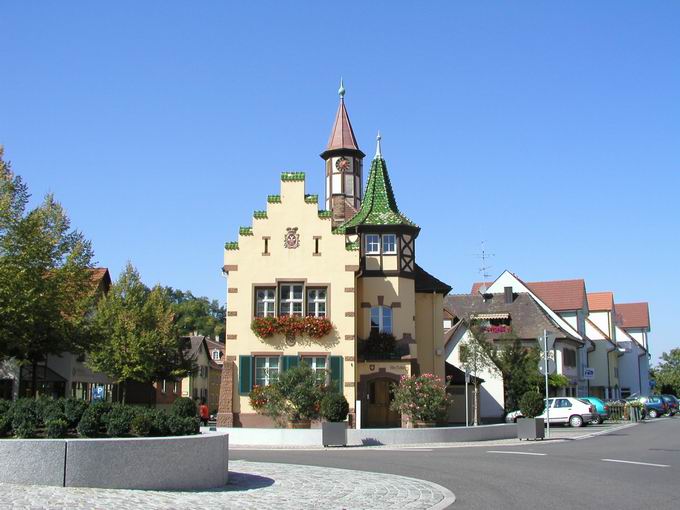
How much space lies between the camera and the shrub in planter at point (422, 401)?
3162 cm

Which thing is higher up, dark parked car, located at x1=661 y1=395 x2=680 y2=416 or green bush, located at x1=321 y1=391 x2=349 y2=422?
green bush, located at x1=321 y1=391 x2=349 y2=422

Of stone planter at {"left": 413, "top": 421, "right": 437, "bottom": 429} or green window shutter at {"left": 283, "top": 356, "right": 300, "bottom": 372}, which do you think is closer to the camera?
stone planter at {"left": 413, "top": 421, "right": 437, "bottom": 429}

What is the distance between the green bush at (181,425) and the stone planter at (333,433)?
1230cm

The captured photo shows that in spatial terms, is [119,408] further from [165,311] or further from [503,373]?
[165,311]

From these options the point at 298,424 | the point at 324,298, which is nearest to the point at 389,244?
the point at 324,298

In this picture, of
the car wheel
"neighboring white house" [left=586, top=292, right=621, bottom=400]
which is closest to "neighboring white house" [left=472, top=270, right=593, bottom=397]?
"neighboring white house" [left=586, top=292, right=621, bottom=400]

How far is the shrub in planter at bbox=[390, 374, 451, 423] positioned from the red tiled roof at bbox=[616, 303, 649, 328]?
73.1m

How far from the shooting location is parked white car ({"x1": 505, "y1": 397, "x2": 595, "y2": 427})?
42.9 metres

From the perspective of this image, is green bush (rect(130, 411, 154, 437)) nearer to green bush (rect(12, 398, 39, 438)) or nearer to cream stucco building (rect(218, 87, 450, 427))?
green bush (rect(12, 398, 39, 438))

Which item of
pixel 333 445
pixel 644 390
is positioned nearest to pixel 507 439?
pixel 333 445

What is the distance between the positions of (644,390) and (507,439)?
66.8 meters

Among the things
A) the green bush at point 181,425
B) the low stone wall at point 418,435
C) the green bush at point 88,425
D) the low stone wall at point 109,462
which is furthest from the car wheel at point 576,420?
the green bush at point 88,425

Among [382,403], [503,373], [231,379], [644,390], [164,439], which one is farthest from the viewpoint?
[644,390]

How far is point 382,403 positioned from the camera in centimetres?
3866
